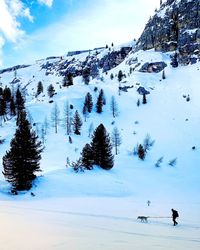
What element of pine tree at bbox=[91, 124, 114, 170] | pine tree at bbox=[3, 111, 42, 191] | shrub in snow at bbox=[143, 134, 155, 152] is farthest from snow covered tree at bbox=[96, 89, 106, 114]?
pine tree at bbox=[3, 111, 42, 191]

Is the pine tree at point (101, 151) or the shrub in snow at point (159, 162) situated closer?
the pine tree at point (101, 151)

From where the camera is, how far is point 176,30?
161m

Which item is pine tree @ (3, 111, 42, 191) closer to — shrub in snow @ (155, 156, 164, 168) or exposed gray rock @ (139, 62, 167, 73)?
shrub in snow @ (155, 156, 164, 168)

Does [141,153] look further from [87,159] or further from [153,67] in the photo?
[153,67]

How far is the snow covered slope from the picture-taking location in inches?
831

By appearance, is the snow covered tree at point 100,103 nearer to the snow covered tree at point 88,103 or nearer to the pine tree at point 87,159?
the snow covered tree at point 88,103

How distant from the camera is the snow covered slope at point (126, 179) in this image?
21.1m

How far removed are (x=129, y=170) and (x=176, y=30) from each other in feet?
372

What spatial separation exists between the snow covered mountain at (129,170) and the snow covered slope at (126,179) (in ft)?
0.33

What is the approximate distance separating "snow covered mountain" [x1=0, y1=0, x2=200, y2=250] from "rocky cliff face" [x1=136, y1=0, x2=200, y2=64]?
1250 millimetres

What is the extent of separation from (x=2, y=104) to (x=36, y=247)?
95.4m

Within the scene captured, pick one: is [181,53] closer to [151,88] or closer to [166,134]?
[151,88]

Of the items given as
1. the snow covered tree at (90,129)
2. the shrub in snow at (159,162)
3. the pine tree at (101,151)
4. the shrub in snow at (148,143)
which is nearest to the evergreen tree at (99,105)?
the snow covered tree at (90,129)

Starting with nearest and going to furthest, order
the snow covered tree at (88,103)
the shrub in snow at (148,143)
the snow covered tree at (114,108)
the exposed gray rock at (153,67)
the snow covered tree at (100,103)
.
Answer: the shrub in snow at (148,143) → the snow covered tree at (88,103) → the snow covered tree at (114,108) → the snow covered tree at (100,103) → the exposed gray rock at (153,67)
